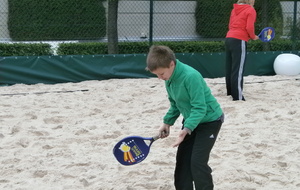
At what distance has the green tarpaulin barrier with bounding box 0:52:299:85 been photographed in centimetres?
897

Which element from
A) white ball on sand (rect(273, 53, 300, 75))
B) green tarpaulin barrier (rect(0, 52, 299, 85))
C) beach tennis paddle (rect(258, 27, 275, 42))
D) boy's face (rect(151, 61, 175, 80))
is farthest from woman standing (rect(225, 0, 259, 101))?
boy's face (rect(151, 61, 175, 80))

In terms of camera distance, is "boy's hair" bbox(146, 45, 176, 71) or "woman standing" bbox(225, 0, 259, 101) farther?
"woman standing" bbox(225, 0, 259, 101)

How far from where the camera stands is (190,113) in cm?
328

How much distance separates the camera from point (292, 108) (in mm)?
6723

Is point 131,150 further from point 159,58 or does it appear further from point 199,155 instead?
point 159,58

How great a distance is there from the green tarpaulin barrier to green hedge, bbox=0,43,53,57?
1.08 metres

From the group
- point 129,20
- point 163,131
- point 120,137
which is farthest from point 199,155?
point 129,20

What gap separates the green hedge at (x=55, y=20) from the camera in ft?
34.9

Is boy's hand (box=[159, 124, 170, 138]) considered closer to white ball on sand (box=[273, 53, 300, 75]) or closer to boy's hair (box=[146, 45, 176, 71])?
boy's hair (box=[146, 45, 176, 71])

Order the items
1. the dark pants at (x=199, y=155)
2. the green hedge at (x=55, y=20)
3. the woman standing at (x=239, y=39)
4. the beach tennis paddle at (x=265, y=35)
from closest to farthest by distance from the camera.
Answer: the dark pants at (x=199, y=155), the woman standing at (x=239, y=39), the beach tennis paddle at (x=265, y=35), the green hedge at (x=55, y=20)

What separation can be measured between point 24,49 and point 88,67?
163 cm

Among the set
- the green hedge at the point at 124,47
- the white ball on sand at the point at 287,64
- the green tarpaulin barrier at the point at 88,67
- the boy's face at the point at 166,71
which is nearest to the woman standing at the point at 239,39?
the green tarpaulin barrier at the point at 88,67

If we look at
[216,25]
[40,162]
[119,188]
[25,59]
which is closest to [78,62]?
[25,59]

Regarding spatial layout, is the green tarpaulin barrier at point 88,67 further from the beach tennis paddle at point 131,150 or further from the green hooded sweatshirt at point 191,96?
the green hooded sweatshirt at point 191,96
